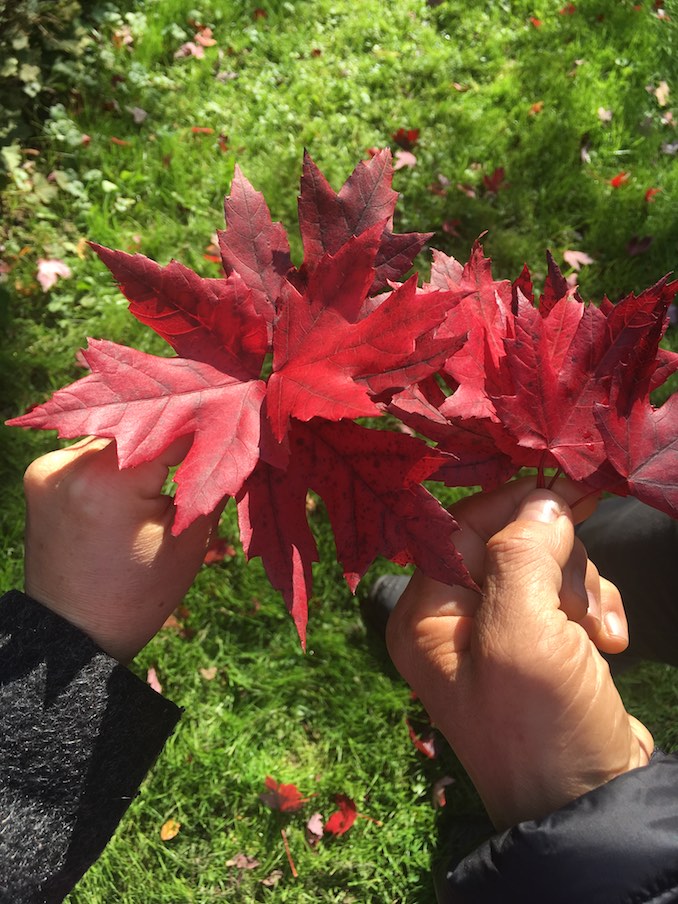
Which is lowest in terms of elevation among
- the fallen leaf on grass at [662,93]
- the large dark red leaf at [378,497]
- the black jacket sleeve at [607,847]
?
the black jacket sleeve at [607,847]

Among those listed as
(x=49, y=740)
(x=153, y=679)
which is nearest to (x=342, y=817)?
(x=153, y=679)

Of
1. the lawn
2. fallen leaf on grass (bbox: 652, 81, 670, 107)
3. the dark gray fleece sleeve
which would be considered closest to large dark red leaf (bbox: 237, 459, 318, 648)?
the dark gray fleece sleeve

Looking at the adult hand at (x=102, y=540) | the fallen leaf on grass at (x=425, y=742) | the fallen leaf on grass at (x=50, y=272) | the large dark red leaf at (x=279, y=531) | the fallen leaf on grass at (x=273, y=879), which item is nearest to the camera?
the large dark red leaf at (x=279, y=531)

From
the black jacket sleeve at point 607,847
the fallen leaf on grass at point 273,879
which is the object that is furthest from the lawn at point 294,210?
the black jacket sleeve at point 607,847

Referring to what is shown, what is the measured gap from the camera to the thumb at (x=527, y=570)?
1.05 metres

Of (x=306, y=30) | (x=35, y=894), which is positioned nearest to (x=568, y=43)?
(x=306, y=30)

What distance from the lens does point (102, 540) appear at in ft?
3.98

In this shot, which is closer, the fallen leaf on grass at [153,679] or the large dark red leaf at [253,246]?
the large dark red leaf at [253,246]

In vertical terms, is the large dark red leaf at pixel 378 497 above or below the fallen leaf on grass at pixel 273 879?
above

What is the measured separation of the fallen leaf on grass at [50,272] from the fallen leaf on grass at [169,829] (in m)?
1.97

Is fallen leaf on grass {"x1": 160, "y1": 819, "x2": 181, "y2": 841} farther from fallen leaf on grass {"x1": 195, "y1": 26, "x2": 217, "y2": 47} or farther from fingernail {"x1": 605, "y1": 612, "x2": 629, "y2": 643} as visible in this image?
fallen leaf on grass {"x1": 195, "y1": 26, "x2": 217, "y2": 47}

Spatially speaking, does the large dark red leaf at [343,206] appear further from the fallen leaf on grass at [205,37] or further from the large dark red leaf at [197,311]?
the fallen leaf on grass at [205,37]

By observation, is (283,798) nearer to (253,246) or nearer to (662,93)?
(253,246)

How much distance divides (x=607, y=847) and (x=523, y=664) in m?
0.34
